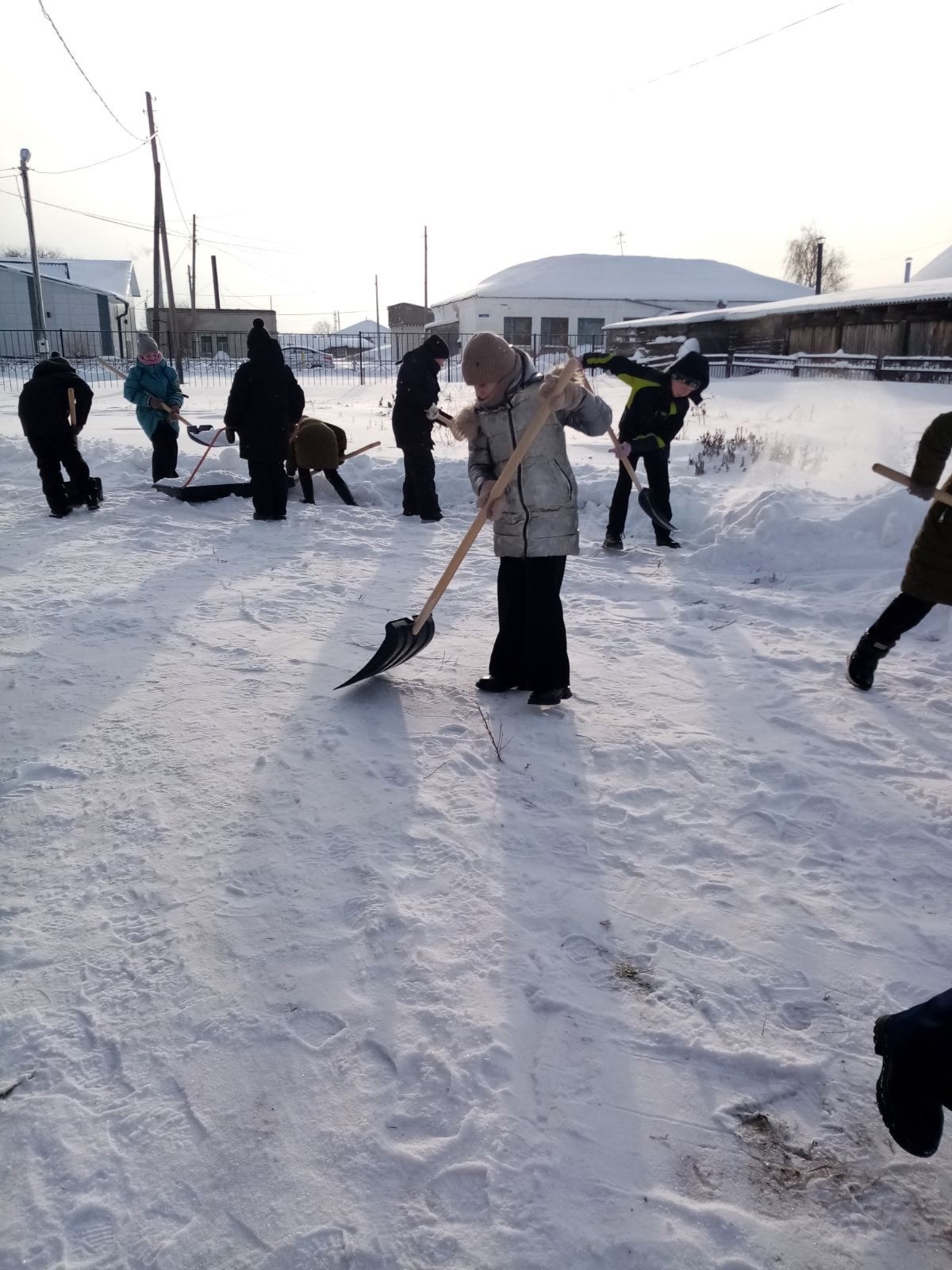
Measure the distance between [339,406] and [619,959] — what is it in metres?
17.8

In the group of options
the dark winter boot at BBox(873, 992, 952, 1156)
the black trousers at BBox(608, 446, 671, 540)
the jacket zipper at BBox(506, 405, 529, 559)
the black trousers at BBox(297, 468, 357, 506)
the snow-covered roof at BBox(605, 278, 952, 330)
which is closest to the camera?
the dark winter boot at BBox(873, 992, 952, 1156)

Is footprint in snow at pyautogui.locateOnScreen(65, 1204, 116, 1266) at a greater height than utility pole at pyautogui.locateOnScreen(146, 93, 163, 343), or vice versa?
utility pole at pyautogui.locateOnScreen(146, 93, 163, 343)

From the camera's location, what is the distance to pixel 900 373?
17562 mm

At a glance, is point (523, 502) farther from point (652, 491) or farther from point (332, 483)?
point (332, 483)

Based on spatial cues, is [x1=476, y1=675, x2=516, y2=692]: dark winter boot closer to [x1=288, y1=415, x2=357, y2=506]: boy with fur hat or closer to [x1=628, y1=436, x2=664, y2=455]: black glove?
[x1=628, y1=436, x2=664, y2=455]: black glove

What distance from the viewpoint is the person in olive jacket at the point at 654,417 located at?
644 cm

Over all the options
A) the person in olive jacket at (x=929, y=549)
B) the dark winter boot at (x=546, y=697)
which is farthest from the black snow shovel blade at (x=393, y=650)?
the person in olive jacket at (x=929, y=549)

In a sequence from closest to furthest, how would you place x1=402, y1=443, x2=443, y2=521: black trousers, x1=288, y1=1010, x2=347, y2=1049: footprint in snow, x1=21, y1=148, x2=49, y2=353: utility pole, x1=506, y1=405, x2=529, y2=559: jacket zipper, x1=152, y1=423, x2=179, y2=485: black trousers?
x1=288, y1=1010, x2=347, y2=1049: footprint in snow < x1=506, y1=405, x2=529, y2=559: jacket zipper < x1=402, y1=443, x2=443, y2=521: black trousers < x1=152, y1=423, x2=179, y2=485: black trousers < x1=21, y1=148, x2=49, y2=353: utility pole

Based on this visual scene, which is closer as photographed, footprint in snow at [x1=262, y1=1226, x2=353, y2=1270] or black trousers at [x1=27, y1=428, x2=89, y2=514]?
footprint in snow at [x1=262, y1=1226, x2=353, y2=1270]

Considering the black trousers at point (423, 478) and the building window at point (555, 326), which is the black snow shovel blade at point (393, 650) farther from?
the building window at point (555, 326)

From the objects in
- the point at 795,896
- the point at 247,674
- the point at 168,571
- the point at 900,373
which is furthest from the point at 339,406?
the point at 795,896

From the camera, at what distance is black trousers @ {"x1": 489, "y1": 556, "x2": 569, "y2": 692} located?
12.3ft

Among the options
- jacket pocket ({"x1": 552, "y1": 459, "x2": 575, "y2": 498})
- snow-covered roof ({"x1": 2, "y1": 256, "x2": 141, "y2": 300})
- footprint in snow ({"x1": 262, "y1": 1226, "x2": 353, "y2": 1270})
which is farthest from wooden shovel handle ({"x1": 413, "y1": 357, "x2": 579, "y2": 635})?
snow-covered roof ({"x1": 2, "y1": 256, "x2": 141, "y2": 300})

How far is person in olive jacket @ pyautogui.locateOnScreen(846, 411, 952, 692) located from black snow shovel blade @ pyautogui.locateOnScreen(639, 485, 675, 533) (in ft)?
9.81
